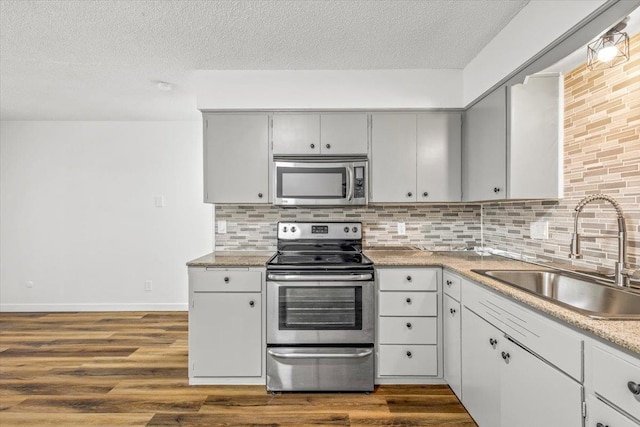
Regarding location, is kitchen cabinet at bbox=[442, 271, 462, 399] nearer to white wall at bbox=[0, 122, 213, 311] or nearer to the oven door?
the oven door

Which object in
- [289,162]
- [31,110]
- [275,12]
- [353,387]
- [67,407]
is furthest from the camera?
[31,110]

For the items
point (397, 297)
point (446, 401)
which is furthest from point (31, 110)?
point (446, 401)

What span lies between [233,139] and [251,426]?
1996 millimetres

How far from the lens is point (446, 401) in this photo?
90.4 inches

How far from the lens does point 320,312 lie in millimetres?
2461

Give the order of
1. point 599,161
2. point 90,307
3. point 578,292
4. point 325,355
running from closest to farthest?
1. point 578,292
2. point 599,161
3. point 325,355
4. point 90,307

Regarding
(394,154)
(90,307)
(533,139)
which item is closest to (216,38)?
(394,154)

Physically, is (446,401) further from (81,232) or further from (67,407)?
(81,232)

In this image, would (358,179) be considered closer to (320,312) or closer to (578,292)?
(320,312)

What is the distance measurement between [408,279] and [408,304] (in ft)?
0.57

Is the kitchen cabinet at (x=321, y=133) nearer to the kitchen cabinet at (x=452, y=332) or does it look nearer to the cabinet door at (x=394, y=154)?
the cabinet door at (x=394, y=154)

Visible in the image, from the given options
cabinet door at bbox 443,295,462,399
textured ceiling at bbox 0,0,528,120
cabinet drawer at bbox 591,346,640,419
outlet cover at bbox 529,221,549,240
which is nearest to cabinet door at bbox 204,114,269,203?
textured ceiling at bbox 0,0,528,120

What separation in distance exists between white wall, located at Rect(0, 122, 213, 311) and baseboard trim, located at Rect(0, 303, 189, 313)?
1 cm

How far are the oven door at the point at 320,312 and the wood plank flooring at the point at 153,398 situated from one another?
1.23 feet
